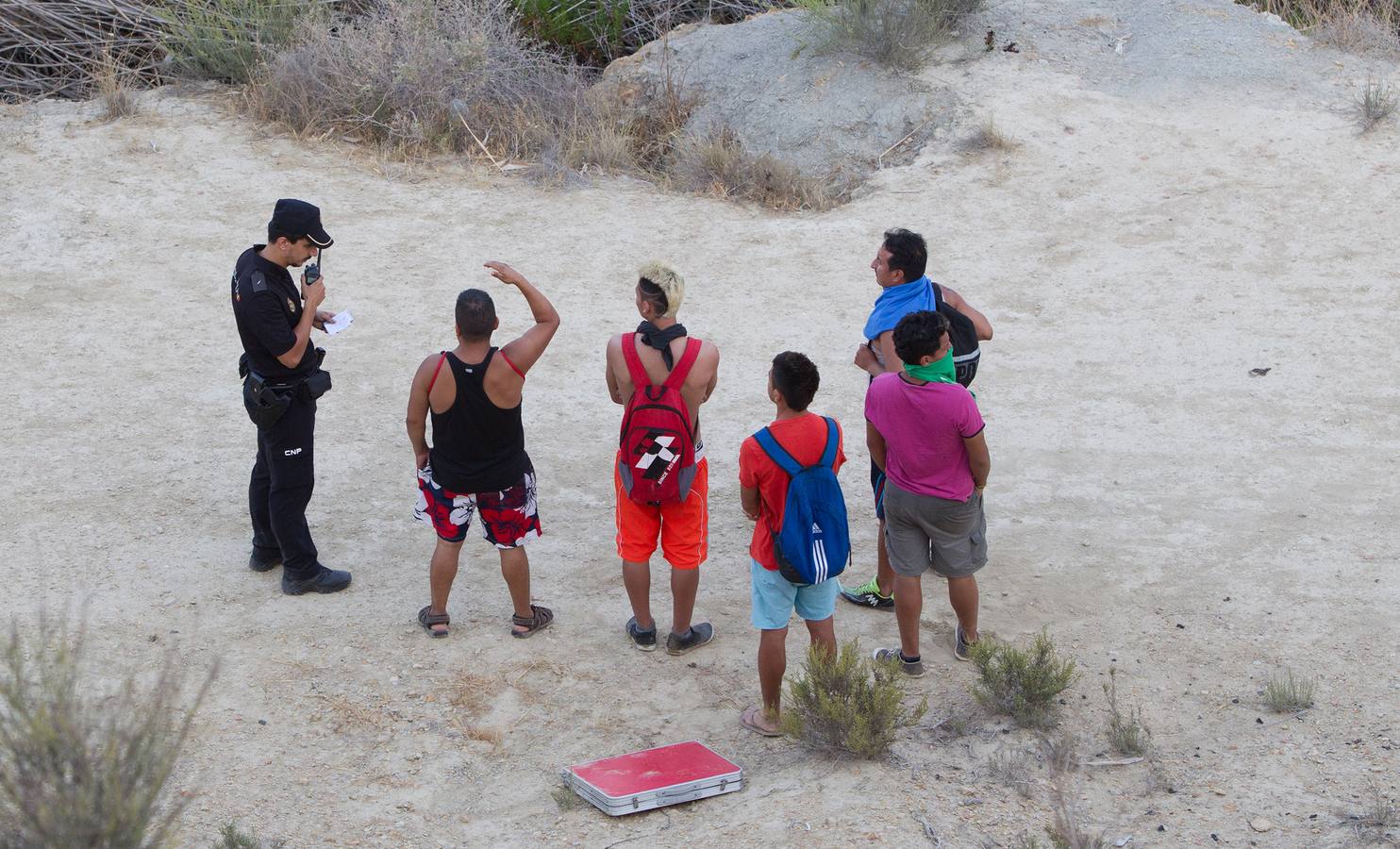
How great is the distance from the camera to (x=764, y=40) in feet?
40.9

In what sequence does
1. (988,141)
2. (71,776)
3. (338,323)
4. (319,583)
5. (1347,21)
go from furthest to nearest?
(1347,21) → (988,141) → (319,583) → (338,323) → (71,776)

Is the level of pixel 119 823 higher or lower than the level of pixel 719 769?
higher

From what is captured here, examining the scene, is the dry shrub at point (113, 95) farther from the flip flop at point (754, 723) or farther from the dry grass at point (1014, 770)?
the dry grass at point (1014, 770)

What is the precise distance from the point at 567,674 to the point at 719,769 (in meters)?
1.10

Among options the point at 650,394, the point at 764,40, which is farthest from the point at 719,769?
the point at 764,40

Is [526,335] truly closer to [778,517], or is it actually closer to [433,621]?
[778,517]

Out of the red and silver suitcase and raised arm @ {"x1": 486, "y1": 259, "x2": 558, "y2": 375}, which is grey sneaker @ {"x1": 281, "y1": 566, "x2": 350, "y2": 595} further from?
the red and silver suitcase

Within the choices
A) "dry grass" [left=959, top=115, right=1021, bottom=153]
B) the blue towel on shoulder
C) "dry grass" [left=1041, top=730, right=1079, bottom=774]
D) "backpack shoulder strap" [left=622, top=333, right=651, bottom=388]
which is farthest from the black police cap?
"dry grass" [left=959, top=115, right=1021, bottom=153]

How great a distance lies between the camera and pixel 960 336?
5324 mm

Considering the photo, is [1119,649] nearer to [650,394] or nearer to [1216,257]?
[650,394]

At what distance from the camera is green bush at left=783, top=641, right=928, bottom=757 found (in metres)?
4.25

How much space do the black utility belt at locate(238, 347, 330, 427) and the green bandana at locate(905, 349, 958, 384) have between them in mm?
2337

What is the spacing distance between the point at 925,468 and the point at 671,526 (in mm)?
1044

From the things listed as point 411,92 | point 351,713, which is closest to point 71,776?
point 351,713
